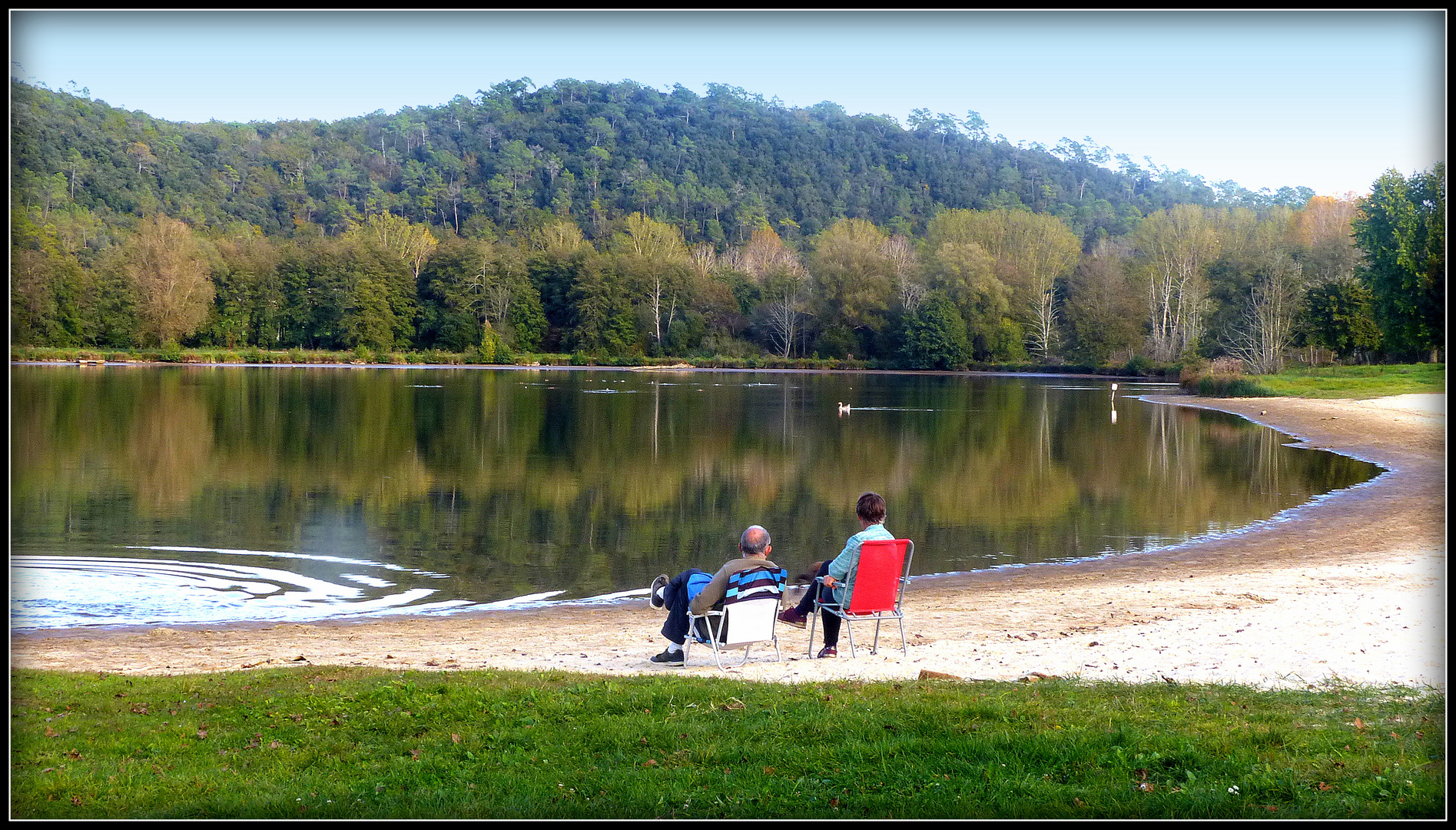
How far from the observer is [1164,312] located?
86.1 m

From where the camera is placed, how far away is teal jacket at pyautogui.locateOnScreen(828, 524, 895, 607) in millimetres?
8289

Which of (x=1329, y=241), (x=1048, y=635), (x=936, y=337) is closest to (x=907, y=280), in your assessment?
(x=936, y=337)

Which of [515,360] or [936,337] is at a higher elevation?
[936,337]

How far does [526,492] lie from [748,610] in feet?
47.2

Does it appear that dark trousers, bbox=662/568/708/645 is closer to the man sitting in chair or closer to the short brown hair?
the man sitting in chair

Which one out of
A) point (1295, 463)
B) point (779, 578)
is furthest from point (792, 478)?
point (779, 578)

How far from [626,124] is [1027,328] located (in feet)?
278

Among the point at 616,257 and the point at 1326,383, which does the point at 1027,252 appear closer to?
the point at 616,257

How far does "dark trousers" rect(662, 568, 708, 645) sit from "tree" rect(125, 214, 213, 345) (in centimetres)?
8076

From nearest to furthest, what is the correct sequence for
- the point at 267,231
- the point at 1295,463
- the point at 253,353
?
the point at 1295,463, the point at 253,353, the point at 267,231

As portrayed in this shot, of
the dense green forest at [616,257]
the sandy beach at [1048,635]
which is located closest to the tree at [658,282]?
the dense green forest at [616,257]

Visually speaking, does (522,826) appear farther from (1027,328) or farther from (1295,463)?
(1027,328)

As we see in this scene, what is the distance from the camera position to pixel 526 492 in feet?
71.6

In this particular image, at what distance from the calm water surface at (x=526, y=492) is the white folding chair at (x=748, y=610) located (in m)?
4.56
